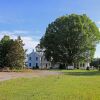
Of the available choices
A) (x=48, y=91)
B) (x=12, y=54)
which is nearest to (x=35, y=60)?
(x=12, y=54)

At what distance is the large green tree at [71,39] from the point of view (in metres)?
103

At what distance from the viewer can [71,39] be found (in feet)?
338

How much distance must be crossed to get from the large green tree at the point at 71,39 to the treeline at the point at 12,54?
30.6 m

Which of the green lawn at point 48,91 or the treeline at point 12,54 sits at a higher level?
the treeline at point 12,54

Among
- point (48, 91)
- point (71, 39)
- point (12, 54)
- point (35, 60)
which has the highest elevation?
point (71, 39)

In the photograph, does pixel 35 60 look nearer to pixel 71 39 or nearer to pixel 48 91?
pixel 71 39

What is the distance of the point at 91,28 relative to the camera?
107 metres

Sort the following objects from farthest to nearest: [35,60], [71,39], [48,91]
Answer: [35,60] → [71,39] → [48,91]

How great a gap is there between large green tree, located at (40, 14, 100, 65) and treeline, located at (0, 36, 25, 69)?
30641mm

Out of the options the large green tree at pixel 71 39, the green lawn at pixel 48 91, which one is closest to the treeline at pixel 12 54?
the large green tree at pixel 71 39

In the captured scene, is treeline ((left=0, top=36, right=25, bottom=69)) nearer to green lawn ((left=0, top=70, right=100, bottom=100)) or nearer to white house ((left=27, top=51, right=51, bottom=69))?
green lawn ((left=0, top=70, right=100, bottom=100))

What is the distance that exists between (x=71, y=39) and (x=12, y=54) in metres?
34.0

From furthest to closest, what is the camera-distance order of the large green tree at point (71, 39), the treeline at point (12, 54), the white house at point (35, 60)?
the white house at point (35, 60), the large green tree at point (71, 39), the treeline at point (12, 54)

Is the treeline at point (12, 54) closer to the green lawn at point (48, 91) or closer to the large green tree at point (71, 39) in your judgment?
the large green tree at point (71, 39)
